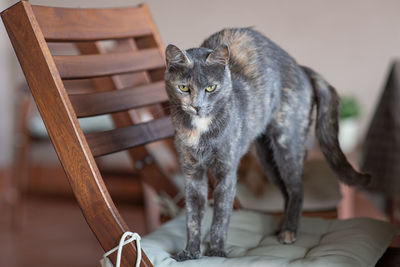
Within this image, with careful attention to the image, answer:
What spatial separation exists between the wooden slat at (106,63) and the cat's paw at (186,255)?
49 centimetres

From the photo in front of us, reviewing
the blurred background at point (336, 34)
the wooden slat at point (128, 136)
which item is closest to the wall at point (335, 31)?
the blurred background at point (336, 34)

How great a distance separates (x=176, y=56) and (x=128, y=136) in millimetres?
313

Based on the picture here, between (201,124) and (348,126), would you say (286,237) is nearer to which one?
(201,124)

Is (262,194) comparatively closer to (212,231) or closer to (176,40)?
(212,231)

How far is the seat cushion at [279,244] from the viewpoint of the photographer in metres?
1.00

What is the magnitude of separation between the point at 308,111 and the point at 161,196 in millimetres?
572

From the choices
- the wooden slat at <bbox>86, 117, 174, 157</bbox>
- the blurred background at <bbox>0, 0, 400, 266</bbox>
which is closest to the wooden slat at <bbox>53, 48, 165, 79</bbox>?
the wooden slat at <bbox>86, 117, 174, 157</bbox>

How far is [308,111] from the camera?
1.33m

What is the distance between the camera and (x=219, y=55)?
3.43 ft

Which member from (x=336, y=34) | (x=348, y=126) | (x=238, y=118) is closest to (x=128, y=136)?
(x=238, y=118)

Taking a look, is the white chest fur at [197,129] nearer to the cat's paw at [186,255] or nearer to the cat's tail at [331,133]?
the cat's paw at [186,255]

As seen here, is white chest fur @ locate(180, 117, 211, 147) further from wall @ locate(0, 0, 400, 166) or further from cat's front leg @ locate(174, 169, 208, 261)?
wall @ locate(0, 0, 400, 166)

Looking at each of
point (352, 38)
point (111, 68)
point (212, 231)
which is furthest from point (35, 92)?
point (352, 38)

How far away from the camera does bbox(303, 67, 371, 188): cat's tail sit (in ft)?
4.21
